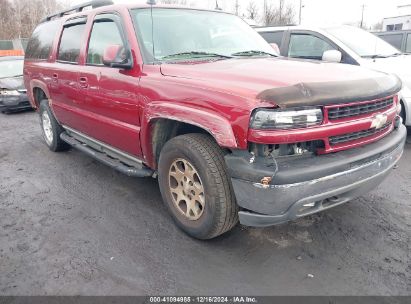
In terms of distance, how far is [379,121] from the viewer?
2.75m

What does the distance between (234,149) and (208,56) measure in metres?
1.32

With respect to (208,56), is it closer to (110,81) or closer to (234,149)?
(110,81)

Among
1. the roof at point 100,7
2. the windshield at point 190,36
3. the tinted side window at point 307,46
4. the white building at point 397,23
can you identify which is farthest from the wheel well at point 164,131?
the white building at point 397,23

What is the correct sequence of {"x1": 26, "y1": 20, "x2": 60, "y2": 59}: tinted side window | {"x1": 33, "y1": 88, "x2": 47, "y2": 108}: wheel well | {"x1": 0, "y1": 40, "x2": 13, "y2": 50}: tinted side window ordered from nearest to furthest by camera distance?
{"x1": 26, "y1": 20, "x2": 60, "y2": 59}: tinted side window → {"x1": 33, "y1": 88, "x2": 47, "y2": 108}: wheel well → {"x1": 0, "y1": 40, "x2": 13, "y2": 50}: tinted side window

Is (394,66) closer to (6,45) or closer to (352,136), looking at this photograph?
(352,136)

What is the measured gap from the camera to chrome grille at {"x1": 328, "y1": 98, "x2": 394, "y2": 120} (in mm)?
2434

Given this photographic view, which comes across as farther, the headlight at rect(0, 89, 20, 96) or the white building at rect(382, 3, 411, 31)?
the white building at rect(382, 3, 411, 31)

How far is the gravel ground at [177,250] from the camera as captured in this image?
250 centimetres

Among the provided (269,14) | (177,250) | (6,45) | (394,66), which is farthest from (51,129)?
(269,14)

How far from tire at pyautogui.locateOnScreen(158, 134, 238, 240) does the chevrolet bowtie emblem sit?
1.20 meters

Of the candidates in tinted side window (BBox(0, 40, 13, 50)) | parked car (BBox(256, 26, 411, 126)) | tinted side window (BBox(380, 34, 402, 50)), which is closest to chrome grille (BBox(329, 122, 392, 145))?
parked car (BBox(256, 26, 411, 126))

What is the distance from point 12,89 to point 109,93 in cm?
693

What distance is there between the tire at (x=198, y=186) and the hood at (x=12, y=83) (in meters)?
7.80

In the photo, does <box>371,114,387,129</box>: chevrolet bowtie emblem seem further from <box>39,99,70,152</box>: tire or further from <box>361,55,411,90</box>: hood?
<box>39,99,70,152</box>: tire
